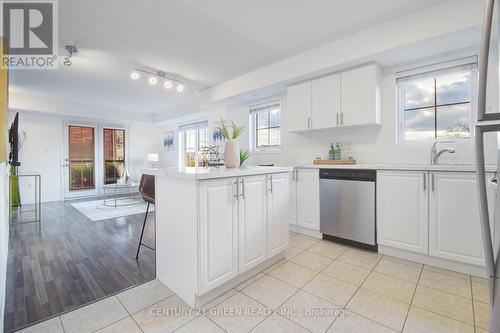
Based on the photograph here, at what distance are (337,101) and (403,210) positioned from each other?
1.50 metres

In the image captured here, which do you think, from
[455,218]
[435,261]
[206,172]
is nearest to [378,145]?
[455,218]

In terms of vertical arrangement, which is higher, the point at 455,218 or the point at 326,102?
the point at 326,102

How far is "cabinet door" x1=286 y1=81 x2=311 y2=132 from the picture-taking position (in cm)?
327

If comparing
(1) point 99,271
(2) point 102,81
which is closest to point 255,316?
(1) point 99,271

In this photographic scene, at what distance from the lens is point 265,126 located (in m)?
4.42

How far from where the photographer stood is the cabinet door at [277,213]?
2.17 m

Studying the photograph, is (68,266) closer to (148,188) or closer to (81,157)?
(148,188)

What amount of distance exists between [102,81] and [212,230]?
4.01m

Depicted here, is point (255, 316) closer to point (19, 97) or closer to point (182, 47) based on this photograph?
point (182, 47)

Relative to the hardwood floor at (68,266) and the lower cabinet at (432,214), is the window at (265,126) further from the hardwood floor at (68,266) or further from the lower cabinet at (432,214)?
the hardwood floor at (68,266)

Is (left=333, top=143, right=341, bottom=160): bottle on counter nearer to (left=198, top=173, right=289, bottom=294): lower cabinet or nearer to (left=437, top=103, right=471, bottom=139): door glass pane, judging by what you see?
(left=437, top=103, right=471, bottom=139): door glass pane

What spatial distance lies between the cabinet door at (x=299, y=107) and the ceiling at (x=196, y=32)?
1.67 ft

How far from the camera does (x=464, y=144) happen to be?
2.46 metres

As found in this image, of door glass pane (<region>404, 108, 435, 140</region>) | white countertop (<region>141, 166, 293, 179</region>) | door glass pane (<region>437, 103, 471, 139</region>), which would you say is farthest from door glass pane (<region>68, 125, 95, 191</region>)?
door glass pane (<region>437, 103, 471, 139</region>)
